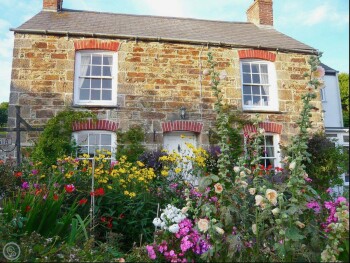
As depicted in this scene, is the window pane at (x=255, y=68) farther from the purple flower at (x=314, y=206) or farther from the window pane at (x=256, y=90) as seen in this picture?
the purple flower at (x=314, y=206)

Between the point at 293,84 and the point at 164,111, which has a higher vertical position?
the point at 293,84

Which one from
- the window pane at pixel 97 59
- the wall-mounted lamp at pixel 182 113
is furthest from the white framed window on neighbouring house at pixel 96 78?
the wall-mounted lamp at pixel 182 113

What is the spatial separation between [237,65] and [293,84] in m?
1.95

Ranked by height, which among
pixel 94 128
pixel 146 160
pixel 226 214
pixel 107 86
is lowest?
pixel 226 214

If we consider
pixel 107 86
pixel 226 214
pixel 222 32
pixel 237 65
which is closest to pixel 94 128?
pixel 107 86

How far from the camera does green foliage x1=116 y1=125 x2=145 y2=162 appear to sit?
889 cm

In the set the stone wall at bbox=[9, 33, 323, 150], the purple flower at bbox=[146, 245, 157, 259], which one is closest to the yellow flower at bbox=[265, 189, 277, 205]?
the purple flower at bbox=[146, 245, 157, 259]

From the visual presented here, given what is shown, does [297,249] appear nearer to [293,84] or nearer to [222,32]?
[293,84]

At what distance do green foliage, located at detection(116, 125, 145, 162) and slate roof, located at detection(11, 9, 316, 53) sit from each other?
2912 millimetres

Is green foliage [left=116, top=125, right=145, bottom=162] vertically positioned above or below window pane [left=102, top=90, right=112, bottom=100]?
below

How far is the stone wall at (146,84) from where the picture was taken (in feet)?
30.2

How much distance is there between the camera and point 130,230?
4.31 m

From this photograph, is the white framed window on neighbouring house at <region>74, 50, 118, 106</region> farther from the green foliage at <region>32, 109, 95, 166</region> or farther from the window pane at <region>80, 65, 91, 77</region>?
the green foliage at <region>32, 109, 95, 166</region>

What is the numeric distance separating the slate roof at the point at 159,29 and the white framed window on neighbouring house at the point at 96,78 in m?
0.66
